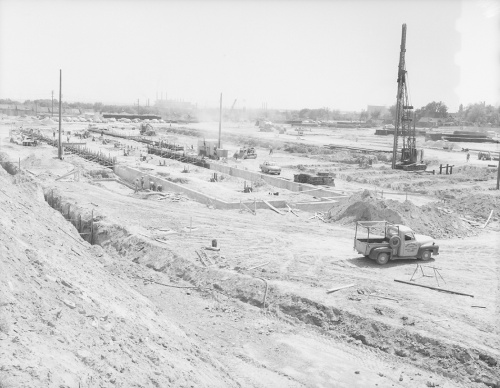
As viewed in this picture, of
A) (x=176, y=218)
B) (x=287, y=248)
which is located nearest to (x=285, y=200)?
(x=176, y=218)

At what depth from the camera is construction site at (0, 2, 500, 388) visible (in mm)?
8477

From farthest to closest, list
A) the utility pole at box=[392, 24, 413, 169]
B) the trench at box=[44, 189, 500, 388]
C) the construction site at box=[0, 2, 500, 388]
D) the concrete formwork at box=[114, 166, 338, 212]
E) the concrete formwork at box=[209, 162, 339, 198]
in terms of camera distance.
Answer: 1. the utility pole at box=[392, 24, 413, 169]
2. the concrete formwork at box=[209, 162, 339, 198]
3. the concrete formwork at box=[114, 166, 338, 212]
4. the trench at box=[44, 189, 500, 388]
5. the construction site at box=[0, 2, 500, 388]

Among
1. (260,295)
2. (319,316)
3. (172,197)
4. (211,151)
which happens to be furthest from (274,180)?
(319,316)

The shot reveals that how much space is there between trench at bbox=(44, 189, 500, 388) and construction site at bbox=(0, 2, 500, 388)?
0.04 meters

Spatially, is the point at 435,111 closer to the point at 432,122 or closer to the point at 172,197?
the point at 432,122

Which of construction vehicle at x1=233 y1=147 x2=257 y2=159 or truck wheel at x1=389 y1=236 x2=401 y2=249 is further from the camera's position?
construction vehicle at x1=233 y1=147 x2=257 y2=159

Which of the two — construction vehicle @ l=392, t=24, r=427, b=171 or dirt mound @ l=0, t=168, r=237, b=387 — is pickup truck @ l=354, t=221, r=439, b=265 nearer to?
dirt mound @ l=0, t=168, r=237, b=387

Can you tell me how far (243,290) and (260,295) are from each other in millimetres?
585

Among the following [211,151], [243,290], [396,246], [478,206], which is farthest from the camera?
[211,151]

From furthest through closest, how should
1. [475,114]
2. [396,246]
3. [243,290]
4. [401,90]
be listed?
[475,114] < [401,90] < [396,246] < [243,290]

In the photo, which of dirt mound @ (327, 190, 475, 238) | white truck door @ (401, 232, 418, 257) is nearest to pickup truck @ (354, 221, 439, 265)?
white truck door @ (401, 232, 418, 257)

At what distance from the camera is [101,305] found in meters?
10.2

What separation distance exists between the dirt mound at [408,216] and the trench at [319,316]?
28.7ft

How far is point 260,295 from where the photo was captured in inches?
574
